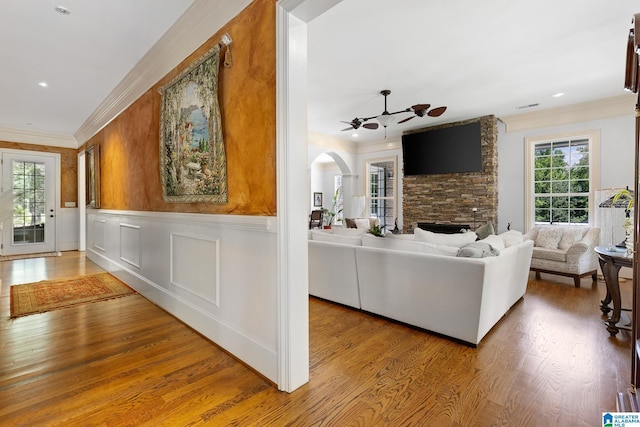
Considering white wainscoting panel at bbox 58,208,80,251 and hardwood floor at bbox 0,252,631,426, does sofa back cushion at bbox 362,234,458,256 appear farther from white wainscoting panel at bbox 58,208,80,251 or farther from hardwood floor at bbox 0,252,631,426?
white wainscoting panel at bbox 58,208,80,251

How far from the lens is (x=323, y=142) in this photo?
7617mm

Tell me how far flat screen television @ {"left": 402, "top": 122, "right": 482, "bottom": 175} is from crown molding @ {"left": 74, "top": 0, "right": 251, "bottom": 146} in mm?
5373

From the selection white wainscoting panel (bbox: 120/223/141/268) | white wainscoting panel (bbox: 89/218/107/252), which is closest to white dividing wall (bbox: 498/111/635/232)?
white wainscoting panel (bbox: 120/223/141/268)

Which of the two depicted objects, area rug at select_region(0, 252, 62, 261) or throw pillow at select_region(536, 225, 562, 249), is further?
area rug at select_region(0, 252, 62, 261)

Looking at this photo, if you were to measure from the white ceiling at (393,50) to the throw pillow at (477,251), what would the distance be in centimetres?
208

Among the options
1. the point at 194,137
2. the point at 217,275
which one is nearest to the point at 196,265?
the point at 217,275

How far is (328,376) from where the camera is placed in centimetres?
198

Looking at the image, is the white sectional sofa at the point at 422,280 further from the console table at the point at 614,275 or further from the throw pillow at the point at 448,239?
the console table at the point at 614,275

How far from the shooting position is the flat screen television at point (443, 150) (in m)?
6.10

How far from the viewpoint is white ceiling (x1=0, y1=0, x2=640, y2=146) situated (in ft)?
8.53

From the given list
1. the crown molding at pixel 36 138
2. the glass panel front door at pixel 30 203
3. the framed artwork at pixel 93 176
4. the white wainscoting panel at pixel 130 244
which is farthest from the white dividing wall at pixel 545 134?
the glass panel front door at pixel 30 203

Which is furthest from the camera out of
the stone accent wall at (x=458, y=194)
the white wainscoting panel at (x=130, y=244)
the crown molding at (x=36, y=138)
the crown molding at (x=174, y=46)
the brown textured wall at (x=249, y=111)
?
the crown molding at (x=36, y=138)

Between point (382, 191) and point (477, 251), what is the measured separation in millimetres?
6103

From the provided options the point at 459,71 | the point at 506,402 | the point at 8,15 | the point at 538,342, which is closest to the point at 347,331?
the point at 506,402
